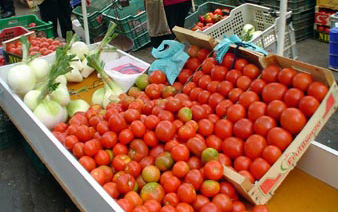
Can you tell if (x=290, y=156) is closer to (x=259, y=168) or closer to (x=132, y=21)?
(x=259, y=168)

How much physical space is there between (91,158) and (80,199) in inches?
9.1

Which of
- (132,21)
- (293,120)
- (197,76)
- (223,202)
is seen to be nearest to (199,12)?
(132,21)

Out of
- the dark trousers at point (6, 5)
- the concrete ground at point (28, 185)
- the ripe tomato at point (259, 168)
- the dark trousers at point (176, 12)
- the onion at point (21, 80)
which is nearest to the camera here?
the ripe tomato at point (259, 168)

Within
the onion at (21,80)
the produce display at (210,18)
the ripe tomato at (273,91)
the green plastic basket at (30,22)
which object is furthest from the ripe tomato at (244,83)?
the green plastic basket at (30,22)

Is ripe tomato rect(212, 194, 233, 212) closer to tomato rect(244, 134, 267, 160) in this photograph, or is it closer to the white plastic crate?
tomato rect(244, 134, 267, 160)

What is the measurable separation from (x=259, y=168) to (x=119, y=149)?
0.75m

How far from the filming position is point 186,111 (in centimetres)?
206

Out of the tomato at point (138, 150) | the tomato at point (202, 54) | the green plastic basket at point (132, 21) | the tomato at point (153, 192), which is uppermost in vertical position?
the tomato at point (202, 54)

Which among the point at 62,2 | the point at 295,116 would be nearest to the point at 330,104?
the point at 295,116

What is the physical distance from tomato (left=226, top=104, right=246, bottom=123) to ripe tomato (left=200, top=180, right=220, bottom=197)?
386mm

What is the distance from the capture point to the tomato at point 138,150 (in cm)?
199

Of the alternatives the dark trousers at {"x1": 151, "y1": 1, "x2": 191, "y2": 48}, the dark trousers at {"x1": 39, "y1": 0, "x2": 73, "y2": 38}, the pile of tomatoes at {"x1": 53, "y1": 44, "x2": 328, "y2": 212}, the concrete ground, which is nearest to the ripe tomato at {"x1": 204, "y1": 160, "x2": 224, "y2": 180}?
the pile of tomatoes at {"x1": 53, "y1": 44, "x2": 328, "y2": 212}

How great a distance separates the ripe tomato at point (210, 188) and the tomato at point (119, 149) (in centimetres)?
53

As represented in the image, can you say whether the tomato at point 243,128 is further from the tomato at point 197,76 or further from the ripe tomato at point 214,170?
the tomato at point 197,76
